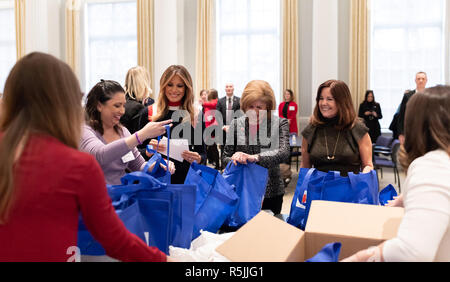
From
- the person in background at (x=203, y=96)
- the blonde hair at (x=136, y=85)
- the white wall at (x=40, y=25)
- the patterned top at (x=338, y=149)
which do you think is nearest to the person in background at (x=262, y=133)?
the patterned top at (x=338, y=149)

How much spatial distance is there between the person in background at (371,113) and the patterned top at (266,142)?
19.9ft

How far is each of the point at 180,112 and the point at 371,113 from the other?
252 inches

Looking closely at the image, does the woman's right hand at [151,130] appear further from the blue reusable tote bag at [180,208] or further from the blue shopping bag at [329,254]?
the blue shopping bag at [329,254]

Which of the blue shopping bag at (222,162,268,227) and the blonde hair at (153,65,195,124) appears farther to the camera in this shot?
the blonde hair at (153,65,195,124)

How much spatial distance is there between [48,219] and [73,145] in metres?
0.18

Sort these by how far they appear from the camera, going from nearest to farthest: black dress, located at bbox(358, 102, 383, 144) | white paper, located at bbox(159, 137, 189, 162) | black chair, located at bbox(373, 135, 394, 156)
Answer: white paper, located at bbox(159, 137, 189, 162), black chair, located at bbox(373, 135, 394, 156), black dress, located at bbox(358, 102, 383, 144)

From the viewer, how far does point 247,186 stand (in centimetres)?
196

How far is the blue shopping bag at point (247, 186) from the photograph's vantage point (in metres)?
1.88

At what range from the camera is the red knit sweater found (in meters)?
0.92

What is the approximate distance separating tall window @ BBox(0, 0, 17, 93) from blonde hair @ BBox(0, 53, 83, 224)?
10.8 meters

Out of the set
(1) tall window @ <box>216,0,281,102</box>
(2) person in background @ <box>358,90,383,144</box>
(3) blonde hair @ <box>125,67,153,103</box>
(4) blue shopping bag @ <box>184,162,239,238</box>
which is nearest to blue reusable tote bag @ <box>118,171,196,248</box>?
(4) blue shopping bag @ <box>184,162,239,238</box>

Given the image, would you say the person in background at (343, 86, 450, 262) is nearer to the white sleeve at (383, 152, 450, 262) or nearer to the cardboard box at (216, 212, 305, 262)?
the white sleeve at (383, 152, 450, 262)
